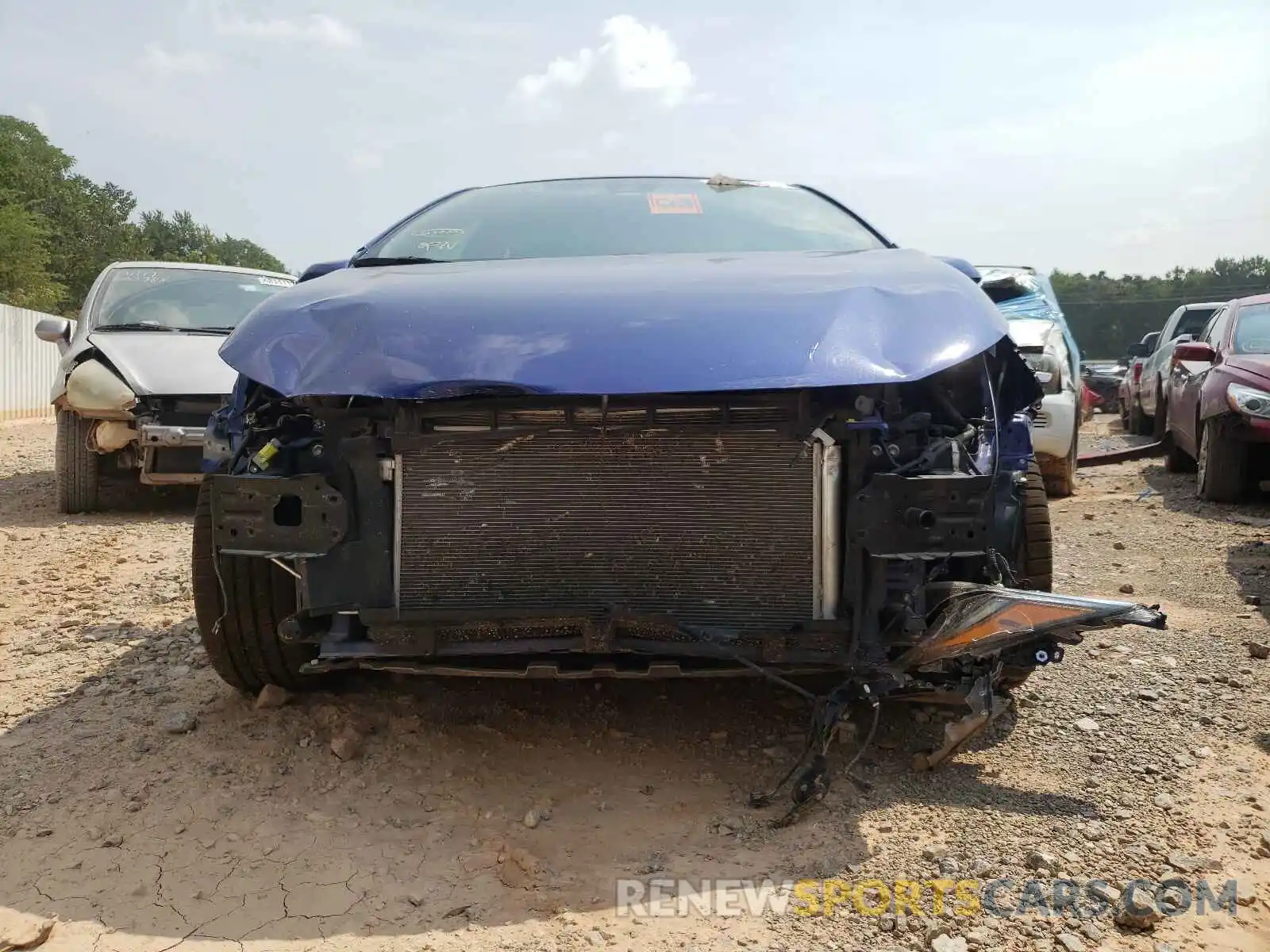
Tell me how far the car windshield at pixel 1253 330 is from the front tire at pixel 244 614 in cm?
651

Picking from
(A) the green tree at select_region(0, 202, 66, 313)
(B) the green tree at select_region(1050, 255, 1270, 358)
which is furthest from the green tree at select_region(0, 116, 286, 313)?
(B) the green tree at select_region(1050, 255, 1270, 358)

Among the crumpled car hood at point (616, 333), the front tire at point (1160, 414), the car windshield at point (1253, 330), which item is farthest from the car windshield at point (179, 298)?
the front tire at point (1160, 414)

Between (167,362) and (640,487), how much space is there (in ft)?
14.8

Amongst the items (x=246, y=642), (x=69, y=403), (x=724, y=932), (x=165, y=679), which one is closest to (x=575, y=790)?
(x=724, y=932)

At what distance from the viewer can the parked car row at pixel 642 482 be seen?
89.7 inches

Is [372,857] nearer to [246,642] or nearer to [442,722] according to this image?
[442,722]

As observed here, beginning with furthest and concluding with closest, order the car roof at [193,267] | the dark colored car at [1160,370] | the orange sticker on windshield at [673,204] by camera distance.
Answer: the dark colored car at [1160,370] < the car roof at [193,267] < the orange sticker on windshield at [673,204]

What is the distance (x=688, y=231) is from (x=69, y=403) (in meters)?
4.16

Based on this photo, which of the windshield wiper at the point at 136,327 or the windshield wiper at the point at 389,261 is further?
the windshield wiper at the point at 136,327

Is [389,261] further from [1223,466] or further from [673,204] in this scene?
A: [1223,466]

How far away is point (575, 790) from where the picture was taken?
2510 millimetres

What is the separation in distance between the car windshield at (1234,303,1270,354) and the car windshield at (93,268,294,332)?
6.38m

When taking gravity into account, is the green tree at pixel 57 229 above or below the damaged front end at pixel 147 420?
above

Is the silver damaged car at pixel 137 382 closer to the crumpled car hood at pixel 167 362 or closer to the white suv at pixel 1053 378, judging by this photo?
the crumpled car hood at pixel 167 362
